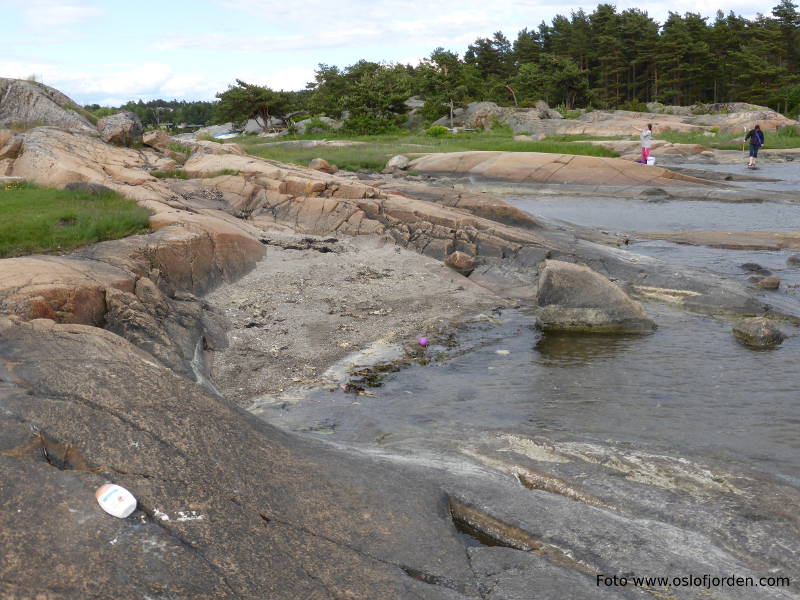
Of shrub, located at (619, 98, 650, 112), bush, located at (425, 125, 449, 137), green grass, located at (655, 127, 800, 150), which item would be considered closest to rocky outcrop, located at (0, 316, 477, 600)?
green grass, located at (655, 127, 800, 150)

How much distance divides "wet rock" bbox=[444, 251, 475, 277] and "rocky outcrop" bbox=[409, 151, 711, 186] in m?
18.7

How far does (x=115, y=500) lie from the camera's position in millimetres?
4121

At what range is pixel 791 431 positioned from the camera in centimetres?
764

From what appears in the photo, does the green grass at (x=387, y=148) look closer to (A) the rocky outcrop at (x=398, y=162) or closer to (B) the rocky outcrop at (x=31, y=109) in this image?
(A) the rocky outcrop at (x=398, y=162)

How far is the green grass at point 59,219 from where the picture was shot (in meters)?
10.9

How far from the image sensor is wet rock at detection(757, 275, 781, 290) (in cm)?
1409

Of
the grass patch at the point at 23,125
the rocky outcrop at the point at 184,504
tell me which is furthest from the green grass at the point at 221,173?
the rocky outcrop at the point at 184,504

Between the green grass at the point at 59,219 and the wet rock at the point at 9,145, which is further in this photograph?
the wet rock at the point at 9,145

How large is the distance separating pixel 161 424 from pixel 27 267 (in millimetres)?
4505

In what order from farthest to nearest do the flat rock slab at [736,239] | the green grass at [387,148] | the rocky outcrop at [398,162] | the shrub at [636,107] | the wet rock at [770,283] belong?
the shrub at [636,107] < the rocky outcrop at [398,162] < the green grass at [387,148] < the flat rock slab at [736,239] < the wet rock at [770,283]

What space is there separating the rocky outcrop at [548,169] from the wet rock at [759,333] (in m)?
20.8

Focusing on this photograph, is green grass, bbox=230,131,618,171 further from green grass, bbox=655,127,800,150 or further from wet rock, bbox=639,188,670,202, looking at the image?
green grass, bbox=655,127,800,150

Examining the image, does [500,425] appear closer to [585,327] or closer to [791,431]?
[791,431]

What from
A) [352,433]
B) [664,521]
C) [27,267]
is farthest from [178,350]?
[664,521]
